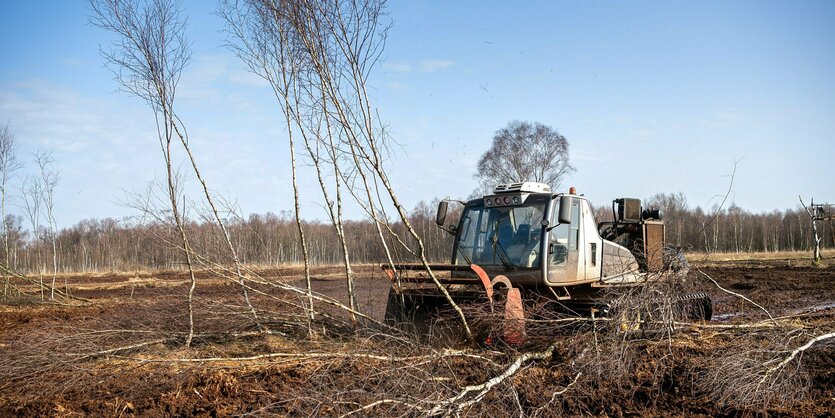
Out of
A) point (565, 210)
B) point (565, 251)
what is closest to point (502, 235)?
point (565, 251)

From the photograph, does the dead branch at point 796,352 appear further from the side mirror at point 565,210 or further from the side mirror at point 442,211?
the side mirror at point 442,211

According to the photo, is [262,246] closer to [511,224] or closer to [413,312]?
[413,312]

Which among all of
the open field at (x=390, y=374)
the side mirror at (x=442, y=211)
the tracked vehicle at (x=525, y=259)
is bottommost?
the open field at (x=390, y=374)

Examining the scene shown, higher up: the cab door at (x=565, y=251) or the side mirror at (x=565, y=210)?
the side mirror at (x=565, y=210)

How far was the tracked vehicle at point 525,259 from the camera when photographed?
8.31 m

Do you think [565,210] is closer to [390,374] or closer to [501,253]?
[501,253]

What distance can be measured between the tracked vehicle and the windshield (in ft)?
0.04

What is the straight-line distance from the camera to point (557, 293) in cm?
866

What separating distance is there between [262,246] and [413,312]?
2.35 meters

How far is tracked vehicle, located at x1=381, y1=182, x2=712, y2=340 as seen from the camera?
8.31 meters

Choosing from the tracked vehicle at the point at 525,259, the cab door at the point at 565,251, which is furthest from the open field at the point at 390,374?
the cab door at the point at 565,251

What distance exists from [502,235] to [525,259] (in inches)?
20.7

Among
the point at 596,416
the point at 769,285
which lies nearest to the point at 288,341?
the point at 596,416

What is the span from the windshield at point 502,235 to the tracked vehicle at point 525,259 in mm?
13
